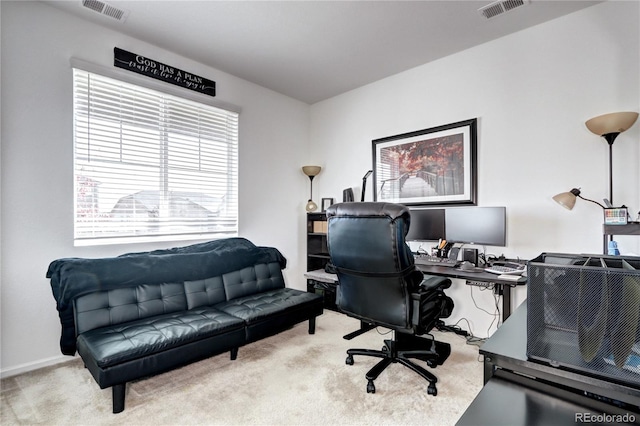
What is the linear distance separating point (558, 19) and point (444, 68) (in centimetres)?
97

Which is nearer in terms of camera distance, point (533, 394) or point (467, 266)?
point (533, 394)

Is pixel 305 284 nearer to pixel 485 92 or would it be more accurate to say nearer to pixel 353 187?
pixel 353 187

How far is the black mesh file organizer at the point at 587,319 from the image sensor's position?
73 centimetres

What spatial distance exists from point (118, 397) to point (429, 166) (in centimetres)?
329

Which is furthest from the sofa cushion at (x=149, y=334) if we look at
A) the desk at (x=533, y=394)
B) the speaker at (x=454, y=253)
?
the speaker at (x=454, y=253)

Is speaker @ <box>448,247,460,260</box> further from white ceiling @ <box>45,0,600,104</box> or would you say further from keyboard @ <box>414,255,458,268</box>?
white ceiling @ <box>45,0,600,104</box>

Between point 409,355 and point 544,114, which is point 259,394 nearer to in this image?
point 409,355

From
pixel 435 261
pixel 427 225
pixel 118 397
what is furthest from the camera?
pixel 427 225

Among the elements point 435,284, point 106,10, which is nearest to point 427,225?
point 435,284

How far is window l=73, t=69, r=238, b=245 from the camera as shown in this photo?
2.62 meters

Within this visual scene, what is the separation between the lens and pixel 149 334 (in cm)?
204

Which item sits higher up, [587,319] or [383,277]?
[587,319]

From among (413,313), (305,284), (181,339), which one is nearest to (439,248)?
(413,313)

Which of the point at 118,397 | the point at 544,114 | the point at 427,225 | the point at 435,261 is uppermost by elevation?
the point at 544,114
